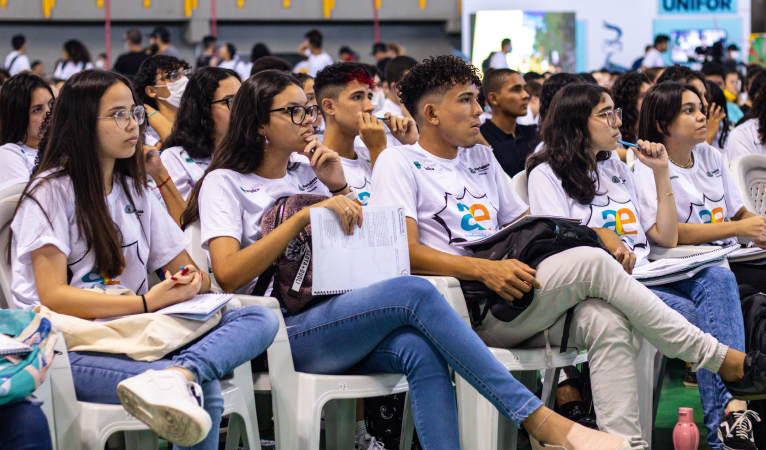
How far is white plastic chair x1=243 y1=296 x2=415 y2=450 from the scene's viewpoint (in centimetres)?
198

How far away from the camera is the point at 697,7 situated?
11789mm

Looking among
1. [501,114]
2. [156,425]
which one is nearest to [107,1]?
[501,114]

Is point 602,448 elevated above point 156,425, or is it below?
below

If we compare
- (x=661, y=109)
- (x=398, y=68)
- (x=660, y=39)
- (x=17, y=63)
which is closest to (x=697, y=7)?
(x=660, y=39)

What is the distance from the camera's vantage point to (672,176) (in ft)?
10.3

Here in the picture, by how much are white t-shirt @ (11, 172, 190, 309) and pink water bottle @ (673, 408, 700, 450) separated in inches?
59.6

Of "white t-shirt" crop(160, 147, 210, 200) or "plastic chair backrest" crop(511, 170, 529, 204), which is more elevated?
"white t-shirt" crop(160, 147, 210, 200)

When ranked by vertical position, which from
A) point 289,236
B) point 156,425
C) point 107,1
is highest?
point 107,1

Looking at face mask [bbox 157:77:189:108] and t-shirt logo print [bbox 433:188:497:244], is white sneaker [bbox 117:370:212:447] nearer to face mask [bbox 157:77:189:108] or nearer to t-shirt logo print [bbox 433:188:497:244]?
t-shirt logo print [bbox 433:188:497:244]

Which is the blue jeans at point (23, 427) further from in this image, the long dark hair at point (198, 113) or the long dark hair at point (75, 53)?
the long dark hair at point (75, 53)

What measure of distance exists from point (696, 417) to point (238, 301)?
1.87 m

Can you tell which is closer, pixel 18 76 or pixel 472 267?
pixel 472 267

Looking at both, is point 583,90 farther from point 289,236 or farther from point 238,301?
point 238,301

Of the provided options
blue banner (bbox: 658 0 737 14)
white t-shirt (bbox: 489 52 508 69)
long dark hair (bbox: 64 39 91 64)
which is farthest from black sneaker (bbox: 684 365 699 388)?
blue banner (bbox: 658 0 737 14)
